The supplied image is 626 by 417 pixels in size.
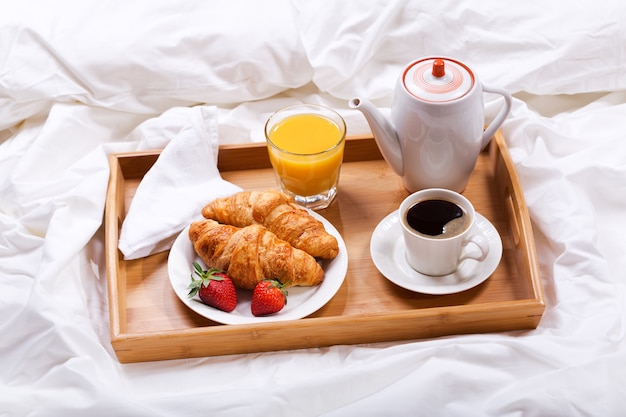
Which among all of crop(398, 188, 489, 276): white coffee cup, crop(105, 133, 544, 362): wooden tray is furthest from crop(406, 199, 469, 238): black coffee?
crop(105, 133, 544, 362): wooden tray

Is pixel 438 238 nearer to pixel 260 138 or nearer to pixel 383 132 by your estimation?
pixel 383 132

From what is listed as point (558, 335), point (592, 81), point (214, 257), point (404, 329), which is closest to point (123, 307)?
point (214, 257)

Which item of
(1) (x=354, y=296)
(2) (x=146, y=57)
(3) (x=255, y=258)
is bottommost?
(1) (x=354, y=296)

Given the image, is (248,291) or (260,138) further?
(260,138)

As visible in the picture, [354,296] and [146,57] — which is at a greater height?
[146,57]

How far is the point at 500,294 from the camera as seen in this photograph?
1.35m

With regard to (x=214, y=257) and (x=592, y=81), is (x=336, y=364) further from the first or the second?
(x=592, y=81)

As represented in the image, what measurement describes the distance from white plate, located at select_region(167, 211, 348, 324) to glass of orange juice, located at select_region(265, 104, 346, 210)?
114mm

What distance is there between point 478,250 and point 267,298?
0.37m

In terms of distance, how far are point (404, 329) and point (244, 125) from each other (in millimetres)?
629

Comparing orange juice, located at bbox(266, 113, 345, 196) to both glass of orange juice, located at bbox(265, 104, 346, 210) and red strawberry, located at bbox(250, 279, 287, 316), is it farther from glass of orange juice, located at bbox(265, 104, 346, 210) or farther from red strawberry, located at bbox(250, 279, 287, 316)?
red strawberry, located at bbox(250, 279, 287, 316)

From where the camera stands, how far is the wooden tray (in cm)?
126

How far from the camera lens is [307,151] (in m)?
1.47

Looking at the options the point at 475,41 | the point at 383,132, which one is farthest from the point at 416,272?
the point at 475,41
